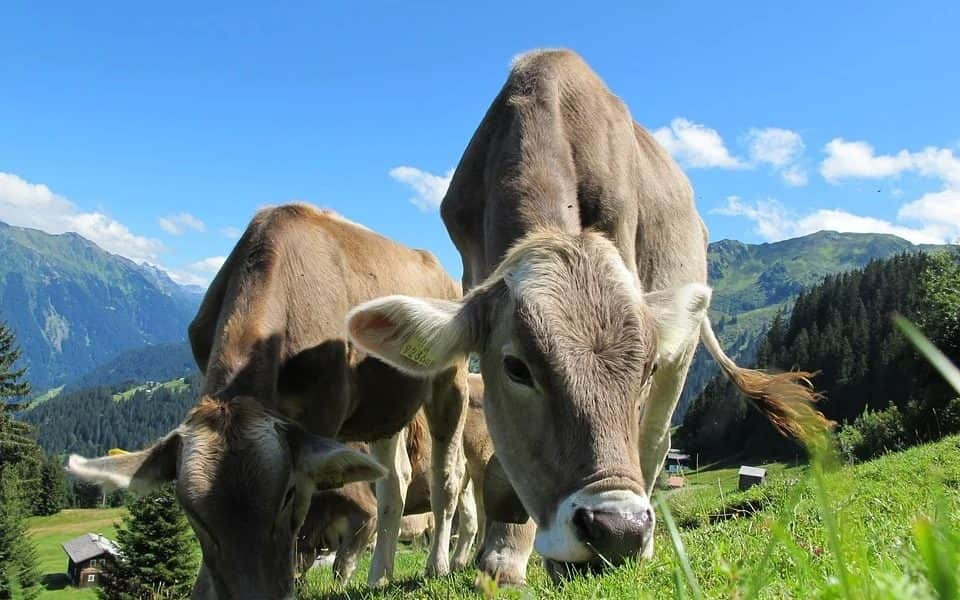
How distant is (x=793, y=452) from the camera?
284 ft

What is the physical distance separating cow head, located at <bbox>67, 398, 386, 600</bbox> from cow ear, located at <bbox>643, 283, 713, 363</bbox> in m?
2.18

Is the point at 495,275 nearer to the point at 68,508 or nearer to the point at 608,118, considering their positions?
the point at 608,118

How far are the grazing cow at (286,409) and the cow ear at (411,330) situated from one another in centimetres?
29

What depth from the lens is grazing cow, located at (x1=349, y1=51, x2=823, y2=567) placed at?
149 inches

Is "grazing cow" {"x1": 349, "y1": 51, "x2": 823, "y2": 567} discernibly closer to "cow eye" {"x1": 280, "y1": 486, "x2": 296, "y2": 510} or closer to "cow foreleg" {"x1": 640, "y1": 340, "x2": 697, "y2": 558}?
"cow foreleg" {"x1": 640, "y1": 340, "x2": 697, "y2": 558}

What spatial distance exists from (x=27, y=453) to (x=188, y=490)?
221 feet

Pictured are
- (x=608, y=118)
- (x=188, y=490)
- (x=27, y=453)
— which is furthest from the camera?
(x=27, y=453)

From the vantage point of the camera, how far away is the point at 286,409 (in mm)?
6062

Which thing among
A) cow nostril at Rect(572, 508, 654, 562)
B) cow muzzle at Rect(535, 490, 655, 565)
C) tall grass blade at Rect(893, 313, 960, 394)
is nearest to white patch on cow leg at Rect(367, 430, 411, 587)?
cow muzzle at Rect(535, 490, 655, 565)

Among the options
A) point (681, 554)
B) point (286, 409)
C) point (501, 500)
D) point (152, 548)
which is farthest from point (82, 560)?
point (681, 554)

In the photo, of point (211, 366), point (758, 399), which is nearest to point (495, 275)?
point (211, 366)

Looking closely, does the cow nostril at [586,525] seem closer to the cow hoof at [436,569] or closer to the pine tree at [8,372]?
the cow hoof at [436,569]

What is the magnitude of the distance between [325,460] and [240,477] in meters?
0.61

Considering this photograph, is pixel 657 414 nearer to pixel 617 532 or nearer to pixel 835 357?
pixel 617 532
